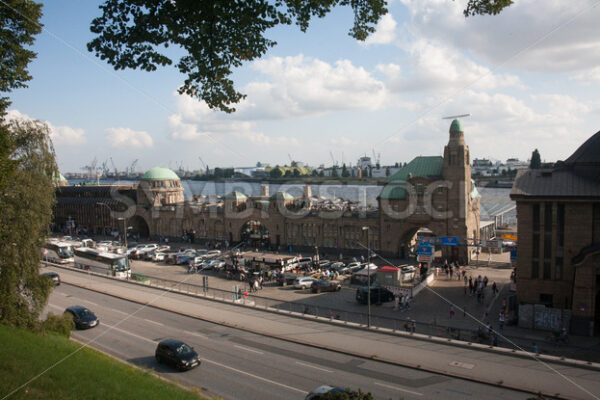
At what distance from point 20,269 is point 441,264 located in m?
40.2

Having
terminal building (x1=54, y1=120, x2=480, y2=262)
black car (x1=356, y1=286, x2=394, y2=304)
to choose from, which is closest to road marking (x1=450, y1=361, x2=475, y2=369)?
black car (x1=356, y1=286, x2=394, y2=304)

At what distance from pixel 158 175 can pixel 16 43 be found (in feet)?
213

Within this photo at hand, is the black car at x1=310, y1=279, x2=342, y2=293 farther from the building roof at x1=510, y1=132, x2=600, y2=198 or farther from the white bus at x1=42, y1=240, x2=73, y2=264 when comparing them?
the white bus at x1=42, y1=240, x2=73, y2=264

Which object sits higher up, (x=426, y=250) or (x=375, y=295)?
(x=426, y=250)

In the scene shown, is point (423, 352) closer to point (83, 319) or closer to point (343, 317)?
point (343, 317)

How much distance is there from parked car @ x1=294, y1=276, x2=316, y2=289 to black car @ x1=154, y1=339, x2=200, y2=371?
20.6 metres

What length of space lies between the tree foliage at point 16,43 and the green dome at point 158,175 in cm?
6325

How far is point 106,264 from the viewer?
4881 centimetres

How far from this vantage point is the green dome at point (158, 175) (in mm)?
78875

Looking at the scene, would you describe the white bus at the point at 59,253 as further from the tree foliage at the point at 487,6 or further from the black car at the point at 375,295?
the tree foliage at the point at 487,6

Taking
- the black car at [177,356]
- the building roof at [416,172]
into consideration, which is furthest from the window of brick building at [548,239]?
the black car at [177,356]

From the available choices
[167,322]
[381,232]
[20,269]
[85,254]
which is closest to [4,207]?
[20,269]

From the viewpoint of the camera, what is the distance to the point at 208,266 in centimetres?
5022

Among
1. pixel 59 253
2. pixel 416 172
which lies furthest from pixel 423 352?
pixel 59 253
